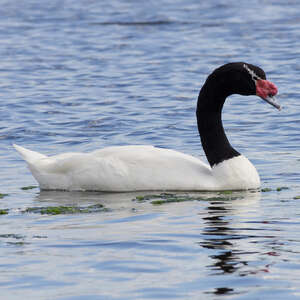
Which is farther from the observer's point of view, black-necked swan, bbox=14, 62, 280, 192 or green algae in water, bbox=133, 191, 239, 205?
black-necked swan, bbox=14, 62, 280, 192

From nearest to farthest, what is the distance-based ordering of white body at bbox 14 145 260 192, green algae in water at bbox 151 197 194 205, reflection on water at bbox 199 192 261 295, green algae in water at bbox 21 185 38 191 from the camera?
reflection on water at bbox 199 192 261 295, green algae in water at bbox 151 197 194 205, white body at bbox 14 145 260 192, green algae in water at bbox 21 185 38 191

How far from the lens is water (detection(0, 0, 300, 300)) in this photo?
859 centimetres

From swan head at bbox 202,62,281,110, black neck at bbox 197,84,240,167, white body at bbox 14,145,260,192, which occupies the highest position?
swan head at bbox 202,62,281,110

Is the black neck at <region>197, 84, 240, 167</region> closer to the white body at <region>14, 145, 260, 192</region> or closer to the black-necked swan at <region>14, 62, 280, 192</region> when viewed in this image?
the black-necked swan at <region>14, 62, 280, 192</region>

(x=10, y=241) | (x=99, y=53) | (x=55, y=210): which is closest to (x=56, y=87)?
(x=99, y=53)

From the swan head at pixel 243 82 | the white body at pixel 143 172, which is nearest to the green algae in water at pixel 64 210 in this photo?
the white body at pixel 143 172

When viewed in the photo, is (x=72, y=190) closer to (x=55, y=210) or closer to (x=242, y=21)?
(x=55, y=210)

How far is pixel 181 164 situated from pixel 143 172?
0.46 meters

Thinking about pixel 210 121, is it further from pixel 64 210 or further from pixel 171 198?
pixel 64 210

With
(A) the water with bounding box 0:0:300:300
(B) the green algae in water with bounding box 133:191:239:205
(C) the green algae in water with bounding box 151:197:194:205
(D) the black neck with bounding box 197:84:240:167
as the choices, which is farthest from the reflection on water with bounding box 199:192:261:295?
(D) the black neck with bounding box 197:84:240:167

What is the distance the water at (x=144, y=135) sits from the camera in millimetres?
8594

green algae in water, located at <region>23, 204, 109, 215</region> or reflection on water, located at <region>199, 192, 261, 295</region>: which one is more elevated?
green algae in water, located at <region>23, 204, 109, 215</region>

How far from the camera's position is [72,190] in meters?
12.9

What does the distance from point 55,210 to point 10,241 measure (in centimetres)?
150
